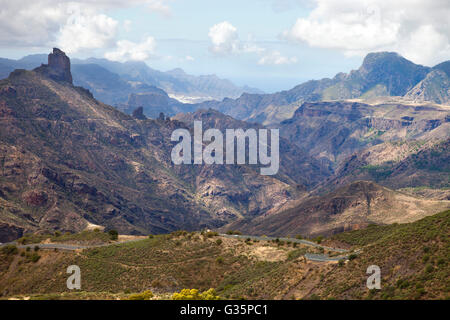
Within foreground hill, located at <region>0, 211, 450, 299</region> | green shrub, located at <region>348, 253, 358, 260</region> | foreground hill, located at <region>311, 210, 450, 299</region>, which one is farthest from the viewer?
green shrub, located at <region>348, 253, 358, 260</region>

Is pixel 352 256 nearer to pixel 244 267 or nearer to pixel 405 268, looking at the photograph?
pixel 405 268

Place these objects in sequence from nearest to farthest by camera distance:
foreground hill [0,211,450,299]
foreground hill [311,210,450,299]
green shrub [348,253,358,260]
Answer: foreground hill [311,210,450,299], foreground hill [0,211,450,299], green shrub [348,253,358,260]

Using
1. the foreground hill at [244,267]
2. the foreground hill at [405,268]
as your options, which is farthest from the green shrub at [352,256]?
the foreground hill at [405,268]

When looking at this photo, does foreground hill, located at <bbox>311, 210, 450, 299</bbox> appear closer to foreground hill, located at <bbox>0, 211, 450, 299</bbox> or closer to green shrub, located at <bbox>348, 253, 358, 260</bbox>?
foreground hill, located at <bbox>0, 211, 450, 299</bbox>

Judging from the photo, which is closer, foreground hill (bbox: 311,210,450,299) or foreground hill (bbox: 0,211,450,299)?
foreground hill (bbox: 311,210,450,299)

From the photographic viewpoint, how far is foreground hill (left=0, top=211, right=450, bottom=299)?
68.8 meters

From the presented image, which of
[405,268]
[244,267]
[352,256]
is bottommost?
[244,267]

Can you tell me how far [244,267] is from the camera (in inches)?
4117

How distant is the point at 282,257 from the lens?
106m

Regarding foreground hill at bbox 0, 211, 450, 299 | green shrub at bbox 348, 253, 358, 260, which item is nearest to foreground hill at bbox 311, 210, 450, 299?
foreground hill at bbox 0, 211, 450, 299

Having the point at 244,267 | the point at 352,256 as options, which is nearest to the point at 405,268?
the point at 352,256

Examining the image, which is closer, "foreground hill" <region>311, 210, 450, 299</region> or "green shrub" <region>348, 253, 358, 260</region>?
"foreground hill" <region>311, 210, 450, 299</region>
